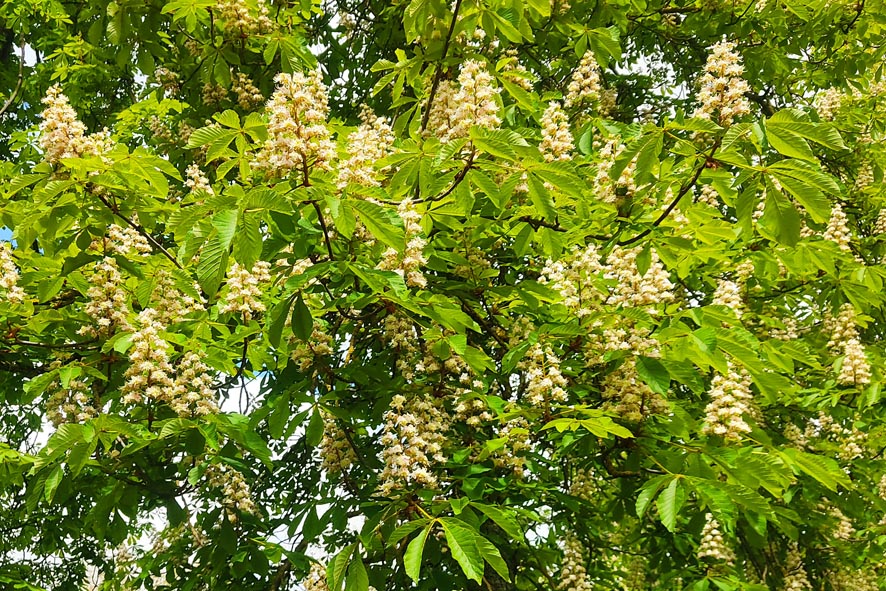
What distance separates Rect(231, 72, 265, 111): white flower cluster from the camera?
5.12 m

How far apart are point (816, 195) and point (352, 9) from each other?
17.3 ft

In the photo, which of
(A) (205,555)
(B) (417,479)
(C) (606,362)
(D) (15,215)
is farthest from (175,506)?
(C) (606,362)

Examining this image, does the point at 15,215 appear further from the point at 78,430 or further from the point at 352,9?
the point at 352,9

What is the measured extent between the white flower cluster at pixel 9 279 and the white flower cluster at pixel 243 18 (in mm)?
1973

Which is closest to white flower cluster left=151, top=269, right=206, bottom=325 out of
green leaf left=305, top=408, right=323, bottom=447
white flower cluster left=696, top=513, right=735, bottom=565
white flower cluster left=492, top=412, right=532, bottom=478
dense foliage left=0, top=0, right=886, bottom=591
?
dense foliage left=0, top=0, right=886, bottom=591

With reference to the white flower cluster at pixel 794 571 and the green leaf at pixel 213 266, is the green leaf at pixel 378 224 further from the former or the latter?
the white flower cluster at pixel 794 571

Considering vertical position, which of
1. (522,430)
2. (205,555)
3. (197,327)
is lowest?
(205,555)

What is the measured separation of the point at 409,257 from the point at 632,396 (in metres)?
1.09

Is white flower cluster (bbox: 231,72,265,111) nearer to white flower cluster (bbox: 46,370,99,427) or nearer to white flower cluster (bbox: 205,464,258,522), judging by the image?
white flower cluster (bbox: 46,370,99,427)

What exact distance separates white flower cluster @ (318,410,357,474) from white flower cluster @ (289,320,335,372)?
0.27 m

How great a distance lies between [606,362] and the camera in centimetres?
317

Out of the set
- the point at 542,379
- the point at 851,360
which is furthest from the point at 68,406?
the point at 851,360

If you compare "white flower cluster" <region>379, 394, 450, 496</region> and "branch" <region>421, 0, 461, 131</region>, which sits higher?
"branch" <region>421, 0, 461, 131</region>

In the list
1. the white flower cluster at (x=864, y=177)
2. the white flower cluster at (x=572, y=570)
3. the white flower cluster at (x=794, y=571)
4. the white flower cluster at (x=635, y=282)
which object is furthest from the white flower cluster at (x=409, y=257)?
the white flower cluster at (x=864, y=177)
